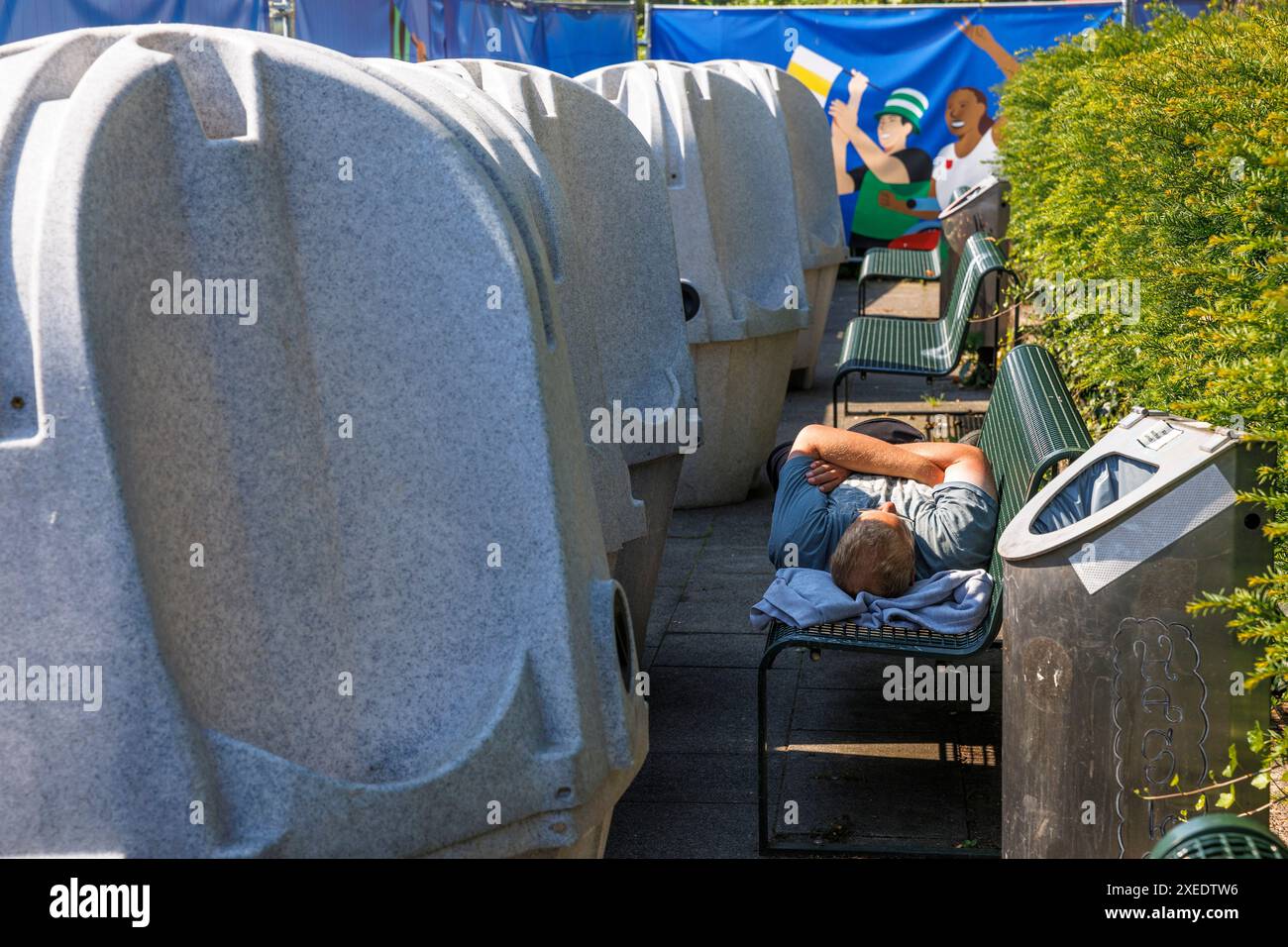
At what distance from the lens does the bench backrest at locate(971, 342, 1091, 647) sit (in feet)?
12.7

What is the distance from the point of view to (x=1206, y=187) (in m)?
3.50

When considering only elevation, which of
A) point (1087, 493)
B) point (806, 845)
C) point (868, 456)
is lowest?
point (806, 845)

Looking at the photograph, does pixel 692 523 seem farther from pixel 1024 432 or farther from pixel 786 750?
pixel 1024 432

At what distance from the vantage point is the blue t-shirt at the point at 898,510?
4.43m

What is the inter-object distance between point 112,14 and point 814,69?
11433mm

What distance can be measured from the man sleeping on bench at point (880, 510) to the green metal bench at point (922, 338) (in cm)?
206

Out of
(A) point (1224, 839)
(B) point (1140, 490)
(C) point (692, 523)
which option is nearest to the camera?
(A) point (1224, 839)

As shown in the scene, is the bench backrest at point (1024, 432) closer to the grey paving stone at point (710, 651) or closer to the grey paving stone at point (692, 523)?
the grey paving stone at point (710, 651)

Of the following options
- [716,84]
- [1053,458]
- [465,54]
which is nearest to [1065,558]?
[1053,458]

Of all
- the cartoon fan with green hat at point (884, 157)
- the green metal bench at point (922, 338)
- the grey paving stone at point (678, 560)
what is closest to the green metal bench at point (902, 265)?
the green metal bench at point (922, 338)

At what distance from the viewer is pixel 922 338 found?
26.4 feet

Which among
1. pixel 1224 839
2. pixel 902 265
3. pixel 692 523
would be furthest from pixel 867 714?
pixel 902 265

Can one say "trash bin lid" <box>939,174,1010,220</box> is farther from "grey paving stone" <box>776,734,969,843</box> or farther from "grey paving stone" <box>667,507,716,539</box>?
"grey paving stone" <box>776,734,969,843</box>

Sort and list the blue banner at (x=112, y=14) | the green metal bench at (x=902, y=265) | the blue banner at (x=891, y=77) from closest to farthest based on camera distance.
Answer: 1. the blue banner at (x=112, y=14)
2. the green metal bench at (x=902, y=265)
3. the blue banner at (x=891, y=77)
